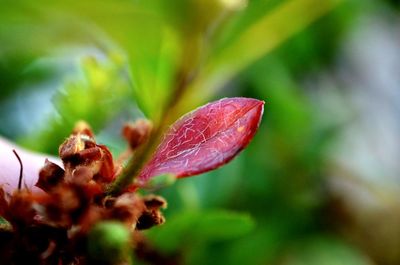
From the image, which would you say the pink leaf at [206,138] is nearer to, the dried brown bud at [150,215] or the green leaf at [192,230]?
the dried brown bud at [150,215]

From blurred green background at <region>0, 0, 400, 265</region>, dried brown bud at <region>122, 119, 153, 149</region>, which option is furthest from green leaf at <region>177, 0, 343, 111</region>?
dried brown bud at <region>122, 119, 153, 149</region>

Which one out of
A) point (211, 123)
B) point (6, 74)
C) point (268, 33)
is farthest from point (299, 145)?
point (211, 123)

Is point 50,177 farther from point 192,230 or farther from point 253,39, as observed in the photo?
point 253,39

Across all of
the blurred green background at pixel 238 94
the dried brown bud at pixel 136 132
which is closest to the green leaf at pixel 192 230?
the blurred green background at pixel 238 94

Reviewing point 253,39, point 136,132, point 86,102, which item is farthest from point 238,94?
point 136,132

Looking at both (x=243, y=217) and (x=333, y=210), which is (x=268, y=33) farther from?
(x=333, y=210)
